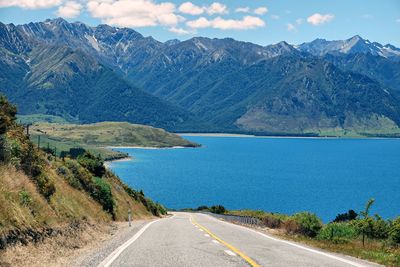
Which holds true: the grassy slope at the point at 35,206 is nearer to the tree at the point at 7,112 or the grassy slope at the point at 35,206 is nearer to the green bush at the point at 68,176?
the green bush at the point at 68,176

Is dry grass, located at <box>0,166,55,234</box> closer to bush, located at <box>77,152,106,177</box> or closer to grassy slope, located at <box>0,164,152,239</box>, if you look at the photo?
grassy slope, located at <box>0,164,152,239</box>

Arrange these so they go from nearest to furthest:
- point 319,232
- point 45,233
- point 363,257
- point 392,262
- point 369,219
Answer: point 392,262, point 363,257, point 45,233, point 319,232, point 369,219

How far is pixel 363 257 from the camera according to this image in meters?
17.1

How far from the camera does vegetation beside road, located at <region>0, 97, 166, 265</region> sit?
18548 millimetres

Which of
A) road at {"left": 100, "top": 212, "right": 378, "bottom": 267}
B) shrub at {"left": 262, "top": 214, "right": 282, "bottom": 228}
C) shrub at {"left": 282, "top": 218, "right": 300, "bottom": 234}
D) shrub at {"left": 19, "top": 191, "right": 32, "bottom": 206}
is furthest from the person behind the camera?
shrub at {"left": 262, "top": 214, "right": 282, "bottom": 228}

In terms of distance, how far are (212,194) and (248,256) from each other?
17683cm

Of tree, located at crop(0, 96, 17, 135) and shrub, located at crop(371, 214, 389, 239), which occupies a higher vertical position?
tree, located at crop(0, 96, 17, 135)

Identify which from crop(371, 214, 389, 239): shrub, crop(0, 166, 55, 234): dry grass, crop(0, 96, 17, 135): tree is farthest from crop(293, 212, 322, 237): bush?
crop(0, 96, 17, 135): tree

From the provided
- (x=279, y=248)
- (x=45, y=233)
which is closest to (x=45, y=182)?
(x=45, y=233)

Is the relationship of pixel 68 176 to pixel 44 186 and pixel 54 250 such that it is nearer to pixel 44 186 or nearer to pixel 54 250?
pixel 44 186

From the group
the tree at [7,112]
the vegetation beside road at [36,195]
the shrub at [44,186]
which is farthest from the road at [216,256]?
the tree at [7,112]

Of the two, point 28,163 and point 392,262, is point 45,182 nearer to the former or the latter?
point 28,163

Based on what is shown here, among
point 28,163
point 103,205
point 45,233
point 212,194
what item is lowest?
point 212,194

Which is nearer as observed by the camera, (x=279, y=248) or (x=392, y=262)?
(x=392, y=262)
